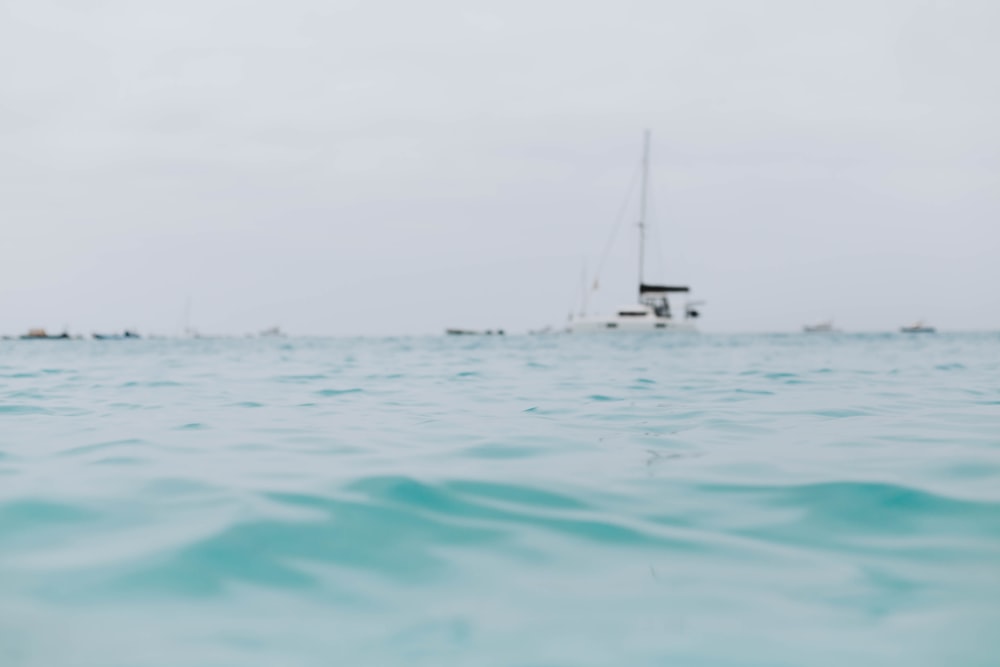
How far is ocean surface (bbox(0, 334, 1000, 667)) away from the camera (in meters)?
2.21

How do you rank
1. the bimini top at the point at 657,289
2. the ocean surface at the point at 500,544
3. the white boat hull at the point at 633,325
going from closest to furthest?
1. the ocean surface at the point at 500,544
2. the white boat hull at the point at 633,325
3. the bimini top at the point at 657,289

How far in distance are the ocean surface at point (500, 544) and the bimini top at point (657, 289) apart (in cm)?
5443

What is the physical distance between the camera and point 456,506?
3.62 metres

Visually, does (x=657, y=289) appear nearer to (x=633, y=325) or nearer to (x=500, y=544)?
(x=633, y=325)

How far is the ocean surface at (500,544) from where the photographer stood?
221 cm

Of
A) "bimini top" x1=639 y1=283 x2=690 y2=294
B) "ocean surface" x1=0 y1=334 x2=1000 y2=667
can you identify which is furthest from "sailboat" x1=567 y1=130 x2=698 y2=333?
"ocean surface" x1=0 y1=334 x2=1000 y2=667

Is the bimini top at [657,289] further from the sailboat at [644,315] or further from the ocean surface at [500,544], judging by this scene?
the ocean surface at [500,544]

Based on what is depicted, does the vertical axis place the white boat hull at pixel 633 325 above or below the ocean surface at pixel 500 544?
above

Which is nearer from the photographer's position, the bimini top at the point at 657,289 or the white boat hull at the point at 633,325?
the white boat hull at the point at 633,325

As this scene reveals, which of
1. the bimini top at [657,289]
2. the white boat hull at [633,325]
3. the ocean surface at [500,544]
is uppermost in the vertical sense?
the bimini top at [657,289]

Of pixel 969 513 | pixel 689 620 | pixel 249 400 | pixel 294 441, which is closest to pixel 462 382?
pixel 249 400

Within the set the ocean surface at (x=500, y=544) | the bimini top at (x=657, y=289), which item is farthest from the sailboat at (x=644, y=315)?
the ocean surface at (x=500, y=544)

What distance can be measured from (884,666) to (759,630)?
34cm

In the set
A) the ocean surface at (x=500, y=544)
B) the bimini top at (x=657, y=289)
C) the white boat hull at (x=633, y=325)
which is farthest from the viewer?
the bimini top at (x=657, y=289)
